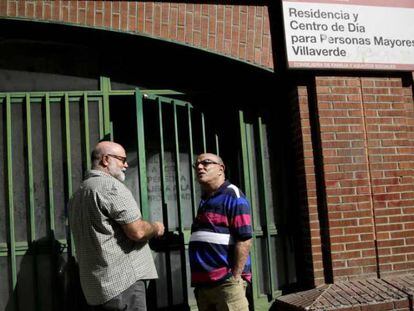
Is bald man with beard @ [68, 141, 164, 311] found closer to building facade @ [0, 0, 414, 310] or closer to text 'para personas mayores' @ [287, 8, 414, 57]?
building facade @ [0, 0, 414, 310]

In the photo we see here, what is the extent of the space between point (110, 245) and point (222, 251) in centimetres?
76

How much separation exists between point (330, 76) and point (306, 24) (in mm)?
506

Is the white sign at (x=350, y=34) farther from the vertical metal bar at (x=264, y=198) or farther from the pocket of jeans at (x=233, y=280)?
the pocket of jeans at (x=233, y=280)

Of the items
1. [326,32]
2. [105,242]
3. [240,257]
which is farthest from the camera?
[326,32]

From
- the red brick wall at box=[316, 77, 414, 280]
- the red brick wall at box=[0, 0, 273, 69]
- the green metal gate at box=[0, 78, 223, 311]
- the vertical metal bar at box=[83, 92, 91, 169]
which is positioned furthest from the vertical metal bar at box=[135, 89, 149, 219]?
the red brick wall at box=[316, 77, 414, 280]

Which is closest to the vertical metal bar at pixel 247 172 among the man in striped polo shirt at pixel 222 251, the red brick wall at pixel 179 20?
the red brick wall at pixel 179 20

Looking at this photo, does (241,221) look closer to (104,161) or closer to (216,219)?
(216,219)

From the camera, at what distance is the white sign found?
13.9 feet

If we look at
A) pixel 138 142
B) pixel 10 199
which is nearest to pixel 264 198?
pixel 138 142

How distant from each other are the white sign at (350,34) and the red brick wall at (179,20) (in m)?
0.27

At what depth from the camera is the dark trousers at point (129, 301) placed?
9.57 ft

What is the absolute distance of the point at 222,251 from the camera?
3.25 metres

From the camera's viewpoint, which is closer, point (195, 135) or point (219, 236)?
point (219, 236)

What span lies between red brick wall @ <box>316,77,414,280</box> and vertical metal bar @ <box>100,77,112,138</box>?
183 centimetres
